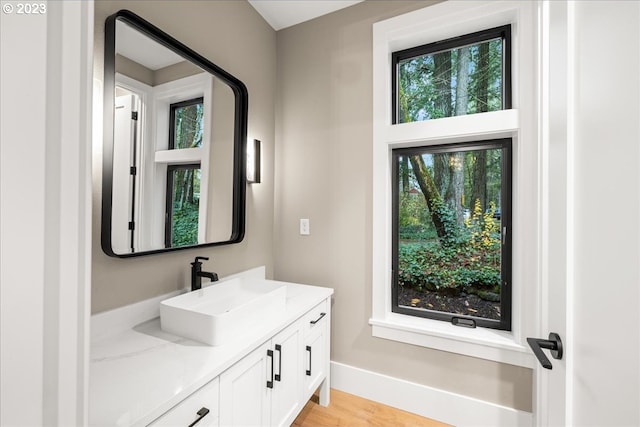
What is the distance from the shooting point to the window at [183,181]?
1.39 m

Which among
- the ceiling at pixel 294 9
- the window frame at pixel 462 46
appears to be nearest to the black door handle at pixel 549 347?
the window frame at pixel 462 46

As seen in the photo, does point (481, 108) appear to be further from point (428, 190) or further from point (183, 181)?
point (183, 181)

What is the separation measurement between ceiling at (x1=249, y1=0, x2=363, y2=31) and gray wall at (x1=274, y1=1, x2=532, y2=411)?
5 centimetres

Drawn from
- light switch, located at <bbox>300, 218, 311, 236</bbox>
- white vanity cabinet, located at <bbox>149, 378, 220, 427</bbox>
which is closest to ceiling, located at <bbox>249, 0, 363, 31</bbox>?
light switch, located at <bbox>300, 218, 311, 236</bbox>

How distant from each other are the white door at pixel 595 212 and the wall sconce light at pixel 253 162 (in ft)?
4.98

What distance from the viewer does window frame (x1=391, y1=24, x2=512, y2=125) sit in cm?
167

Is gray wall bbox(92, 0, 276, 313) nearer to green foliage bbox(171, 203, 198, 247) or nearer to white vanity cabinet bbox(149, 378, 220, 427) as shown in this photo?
green foliage bbox(171, 203, 198, 247)

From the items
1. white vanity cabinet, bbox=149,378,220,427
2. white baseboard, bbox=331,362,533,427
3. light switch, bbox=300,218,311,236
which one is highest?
light switch, bbox=300,218,311,236

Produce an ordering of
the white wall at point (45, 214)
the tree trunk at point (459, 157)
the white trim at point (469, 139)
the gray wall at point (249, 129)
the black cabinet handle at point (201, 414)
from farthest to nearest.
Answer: the tree trunk at point (459, 157) → the white trim at point (469, 139) → the gray wall at point (249, 129) → the black cabinet handle at point (201, 414) → the white wall at point (45, 214)

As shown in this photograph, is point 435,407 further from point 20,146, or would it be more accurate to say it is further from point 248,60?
point 248,60

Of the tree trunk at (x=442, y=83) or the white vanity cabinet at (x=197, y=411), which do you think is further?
the tree trunk at (x=442, y=83)

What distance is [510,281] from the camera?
167 cm

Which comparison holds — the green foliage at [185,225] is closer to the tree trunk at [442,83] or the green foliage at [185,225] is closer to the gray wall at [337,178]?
the gray wall at [337,178]

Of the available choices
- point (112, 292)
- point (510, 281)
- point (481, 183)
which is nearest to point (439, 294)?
point (510, 281)
